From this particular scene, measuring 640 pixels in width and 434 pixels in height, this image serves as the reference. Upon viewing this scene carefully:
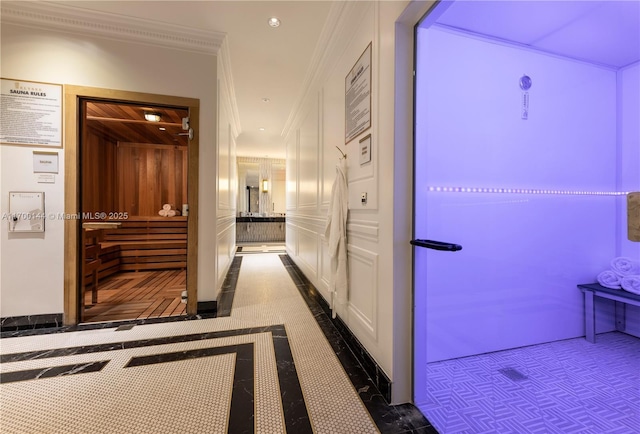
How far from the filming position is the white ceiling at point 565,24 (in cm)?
168

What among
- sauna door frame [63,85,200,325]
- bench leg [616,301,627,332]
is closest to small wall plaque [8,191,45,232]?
sauna door frame [63,85,200,325]

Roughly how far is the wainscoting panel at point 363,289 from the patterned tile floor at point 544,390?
0.55 metres

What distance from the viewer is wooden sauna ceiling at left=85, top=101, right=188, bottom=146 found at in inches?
144

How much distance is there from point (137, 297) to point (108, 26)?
9.80 ft

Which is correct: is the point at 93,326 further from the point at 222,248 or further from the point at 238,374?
the point at 238,374

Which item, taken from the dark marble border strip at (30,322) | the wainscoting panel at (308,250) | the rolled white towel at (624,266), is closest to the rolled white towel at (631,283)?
the rolled white towel at (624,266)

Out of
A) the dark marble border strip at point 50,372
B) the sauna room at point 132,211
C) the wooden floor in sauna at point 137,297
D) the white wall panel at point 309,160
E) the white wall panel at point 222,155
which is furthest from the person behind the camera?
the white wall panel at point 309,160

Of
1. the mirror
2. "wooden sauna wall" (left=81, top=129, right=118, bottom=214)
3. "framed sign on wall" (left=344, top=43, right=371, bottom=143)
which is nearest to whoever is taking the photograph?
"framed sign on wall" (left=344, top=43, right=371, bottom=143)

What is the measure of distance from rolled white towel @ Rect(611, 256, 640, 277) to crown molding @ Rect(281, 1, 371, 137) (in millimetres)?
2761

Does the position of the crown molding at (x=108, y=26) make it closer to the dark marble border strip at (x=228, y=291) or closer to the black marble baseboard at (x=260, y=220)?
the dark marble border strip at (x=228, y=291)

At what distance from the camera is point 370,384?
5.25ft

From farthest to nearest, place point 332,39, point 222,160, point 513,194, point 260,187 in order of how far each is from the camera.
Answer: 1. point 260,187
2. point 222,160
3. point 332,39
4. point 513,194

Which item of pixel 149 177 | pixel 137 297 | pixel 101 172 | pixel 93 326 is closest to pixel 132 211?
pixel 149 177

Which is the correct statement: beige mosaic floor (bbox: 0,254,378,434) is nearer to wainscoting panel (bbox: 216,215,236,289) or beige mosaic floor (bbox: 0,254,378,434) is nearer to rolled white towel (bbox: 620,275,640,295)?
wainscoting panel (bbox: 216,215,236,289)
